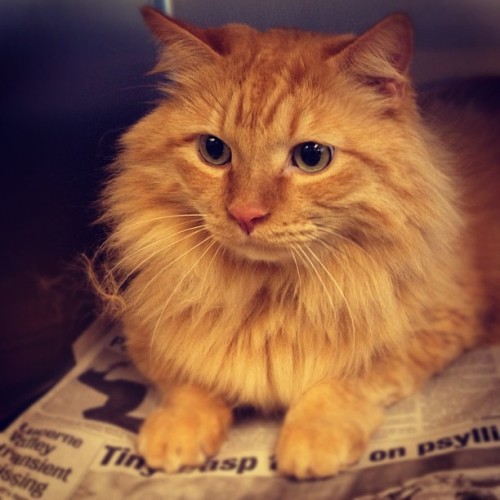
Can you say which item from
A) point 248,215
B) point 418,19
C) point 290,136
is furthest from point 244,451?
point 418,19

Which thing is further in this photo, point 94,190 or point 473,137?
point 473,137

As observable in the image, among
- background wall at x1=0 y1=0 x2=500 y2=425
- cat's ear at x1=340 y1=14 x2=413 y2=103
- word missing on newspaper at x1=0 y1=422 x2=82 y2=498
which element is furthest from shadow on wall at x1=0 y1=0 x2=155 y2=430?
cat's ear at x1=340 y1=14 x2=413 y2=103

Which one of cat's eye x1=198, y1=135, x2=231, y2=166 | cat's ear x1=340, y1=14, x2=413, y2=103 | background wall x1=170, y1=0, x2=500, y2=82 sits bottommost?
cat's eye x1=198, y1=135, x2=231, y2=166

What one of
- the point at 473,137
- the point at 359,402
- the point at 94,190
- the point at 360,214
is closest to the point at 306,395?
the point at 359,402

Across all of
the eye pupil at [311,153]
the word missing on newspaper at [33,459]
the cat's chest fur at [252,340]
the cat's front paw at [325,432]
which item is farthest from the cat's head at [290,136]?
the word missing on newspaper at [33,459]

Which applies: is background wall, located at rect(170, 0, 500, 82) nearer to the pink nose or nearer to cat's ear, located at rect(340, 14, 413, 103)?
cat's ear, located at rect(340, 14, 413, 103)

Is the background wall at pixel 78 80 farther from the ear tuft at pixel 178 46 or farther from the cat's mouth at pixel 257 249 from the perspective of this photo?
the cat's mouth at pixel 257 249

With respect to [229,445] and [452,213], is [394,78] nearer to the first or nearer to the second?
[452,213]

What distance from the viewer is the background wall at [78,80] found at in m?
1.16

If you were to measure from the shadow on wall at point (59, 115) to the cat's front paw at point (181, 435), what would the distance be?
342mm

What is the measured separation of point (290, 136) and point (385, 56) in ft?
0.64

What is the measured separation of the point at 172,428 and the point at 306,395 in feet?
0.84

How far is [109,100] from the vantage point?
113cm

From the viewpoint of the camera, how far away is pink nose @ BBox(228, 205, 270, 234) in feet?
3.29
